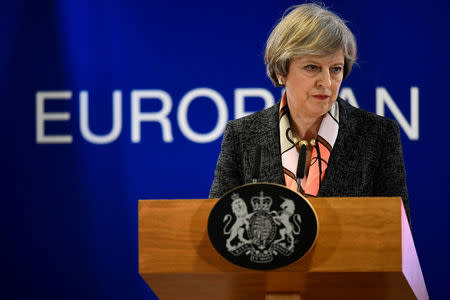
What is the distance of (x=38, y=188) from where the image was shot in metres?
3.50

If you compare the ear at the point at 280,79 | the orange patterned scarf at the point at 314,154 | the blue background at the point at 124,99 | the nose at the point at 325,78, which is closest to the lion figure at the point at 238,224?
the orange patterned scarf at the point at 314,154

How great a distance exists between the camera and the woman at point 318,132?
202 cm

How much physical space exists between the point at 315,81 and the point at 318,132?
0.50 ft

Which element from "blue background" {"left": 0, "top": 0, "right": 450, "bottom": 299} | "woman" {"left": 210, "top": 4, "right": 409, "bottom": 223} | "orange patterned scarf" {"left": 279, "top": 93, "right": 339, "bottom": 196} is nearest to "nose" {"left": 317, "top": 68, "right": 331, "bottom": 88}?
"woman" {"left": 210, "top": 4, "right": 409, "bottom": 223}

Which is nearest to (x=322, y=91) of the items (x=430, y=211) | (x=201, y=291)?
(x=201, y=291)

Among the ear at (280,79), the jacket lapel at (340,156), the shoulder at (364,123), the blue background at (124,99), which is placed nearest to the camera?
the jacket lapel at (340,156)

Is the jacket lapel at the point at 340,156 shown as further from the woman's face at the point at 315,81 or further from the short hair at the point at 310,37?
the short hair at the point at 310,37

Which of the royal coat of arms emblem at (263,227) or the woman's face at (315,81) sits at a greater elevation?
the woman's face at (315,81)

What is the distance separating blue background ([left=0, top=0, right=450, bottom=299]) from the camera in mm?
3361

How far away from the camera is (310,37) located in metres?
2.02

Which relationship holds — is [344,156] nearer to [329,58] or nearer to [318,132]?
[318,132]

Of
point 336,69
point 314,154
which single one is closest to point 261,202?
point 314,154

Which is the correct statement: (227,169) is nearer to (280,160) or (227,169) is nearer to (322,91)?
(280,160)

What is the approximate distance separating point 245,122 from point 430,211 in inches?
55.1
